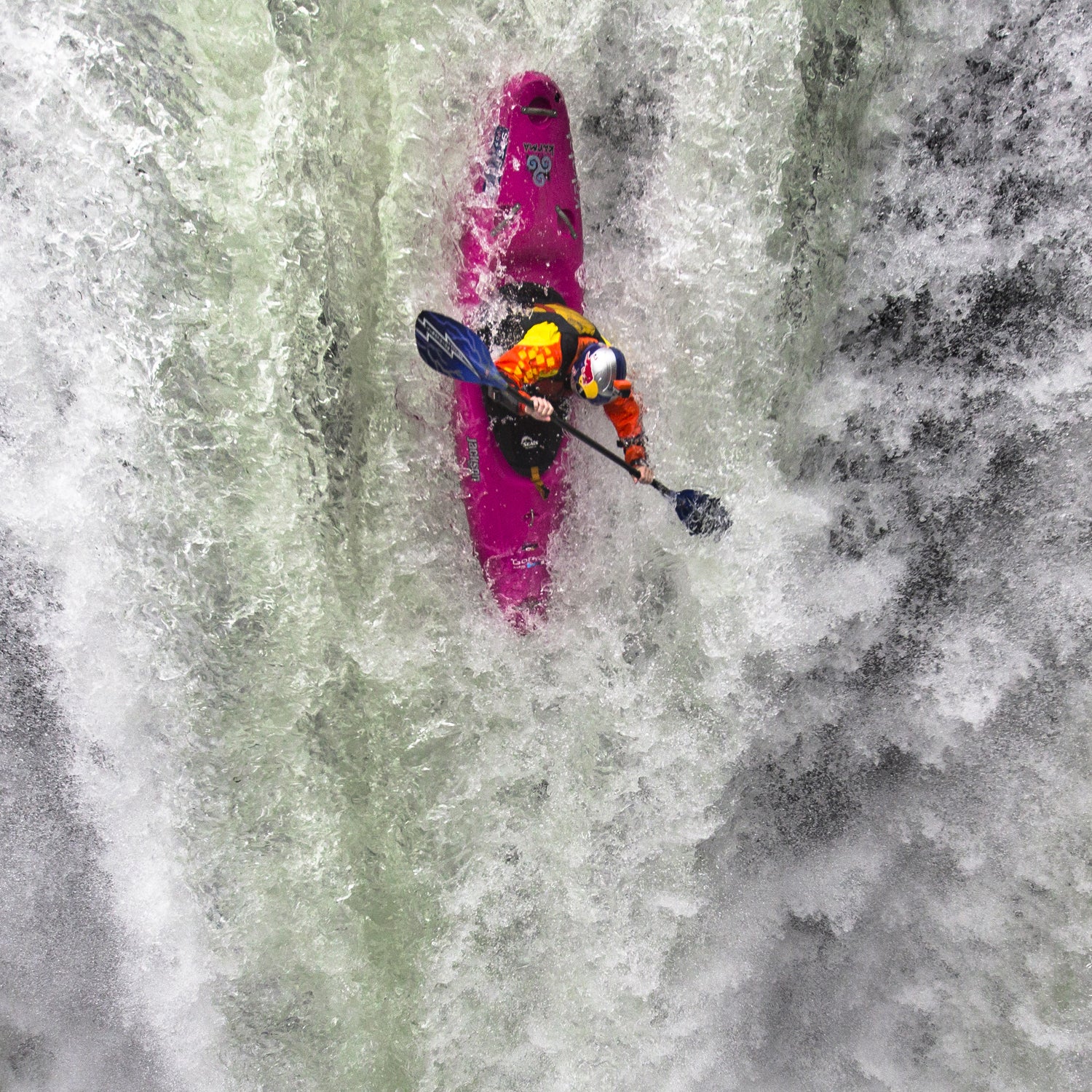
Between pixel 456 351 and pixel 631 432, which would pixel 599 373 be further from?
pixel 456 351

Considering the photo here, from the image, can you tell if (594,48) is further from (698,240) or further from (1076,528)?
(1076,528)

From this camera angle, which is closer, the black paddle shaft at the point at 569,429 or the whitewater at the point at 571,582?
the black paddle shaft at the point at 569,429

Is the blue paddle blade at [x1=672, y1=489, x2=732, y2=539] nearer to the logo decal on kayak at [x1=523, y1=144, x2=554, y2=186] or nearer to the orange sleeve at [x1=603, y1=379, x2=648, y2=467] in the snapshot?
the orange sleeve at [x1=603, y1=379, x2=648, y2=467]

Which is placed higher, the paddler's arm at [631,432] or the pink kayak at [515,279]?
the pink kayak at [515,279]

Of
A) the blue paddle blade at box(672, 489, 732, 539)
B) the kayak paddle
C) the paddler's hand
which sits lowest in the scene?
the blue paddle blade at box(672, 489, 732, 539)

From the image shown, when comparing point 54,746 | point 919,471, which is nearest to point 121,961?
point 54,746

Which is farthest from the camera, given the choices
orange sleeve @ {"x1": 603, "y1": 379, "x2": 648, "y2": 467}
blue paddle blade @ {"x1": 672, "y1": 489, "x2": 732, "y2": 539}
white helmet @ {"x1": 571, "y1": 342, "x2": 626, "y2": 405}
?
blue paddle blade @ {"x1": 672, "y1": 489, "x2": 732, "y2": 539}

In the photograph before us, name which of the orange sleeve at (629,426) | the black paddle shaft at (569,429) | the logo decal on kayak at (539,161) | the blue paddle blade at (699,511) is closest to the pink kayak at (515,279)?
the logo decal on kayak at (539,161)

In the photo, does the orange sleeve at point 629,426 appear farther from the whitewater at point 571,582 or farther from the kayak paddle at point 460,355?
the whitewater at point 571,582

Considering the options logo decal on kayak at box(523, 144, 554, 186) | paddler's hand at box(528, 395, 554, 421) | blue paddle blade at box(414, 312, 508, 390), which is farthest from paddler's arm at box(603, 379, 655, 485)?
logo decal on kayak at box(523, 144, 554, 186)

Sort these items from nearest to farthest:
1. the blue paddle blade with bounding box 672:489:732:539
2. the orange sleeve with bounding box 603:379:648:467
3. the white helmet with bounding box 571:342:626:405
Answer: the white helmet with bounding box 571:342:626:405 → the orange sleeve with bounding box 603:379:648:467 → the blue paddle blade with bounding box 672:489:732:539
